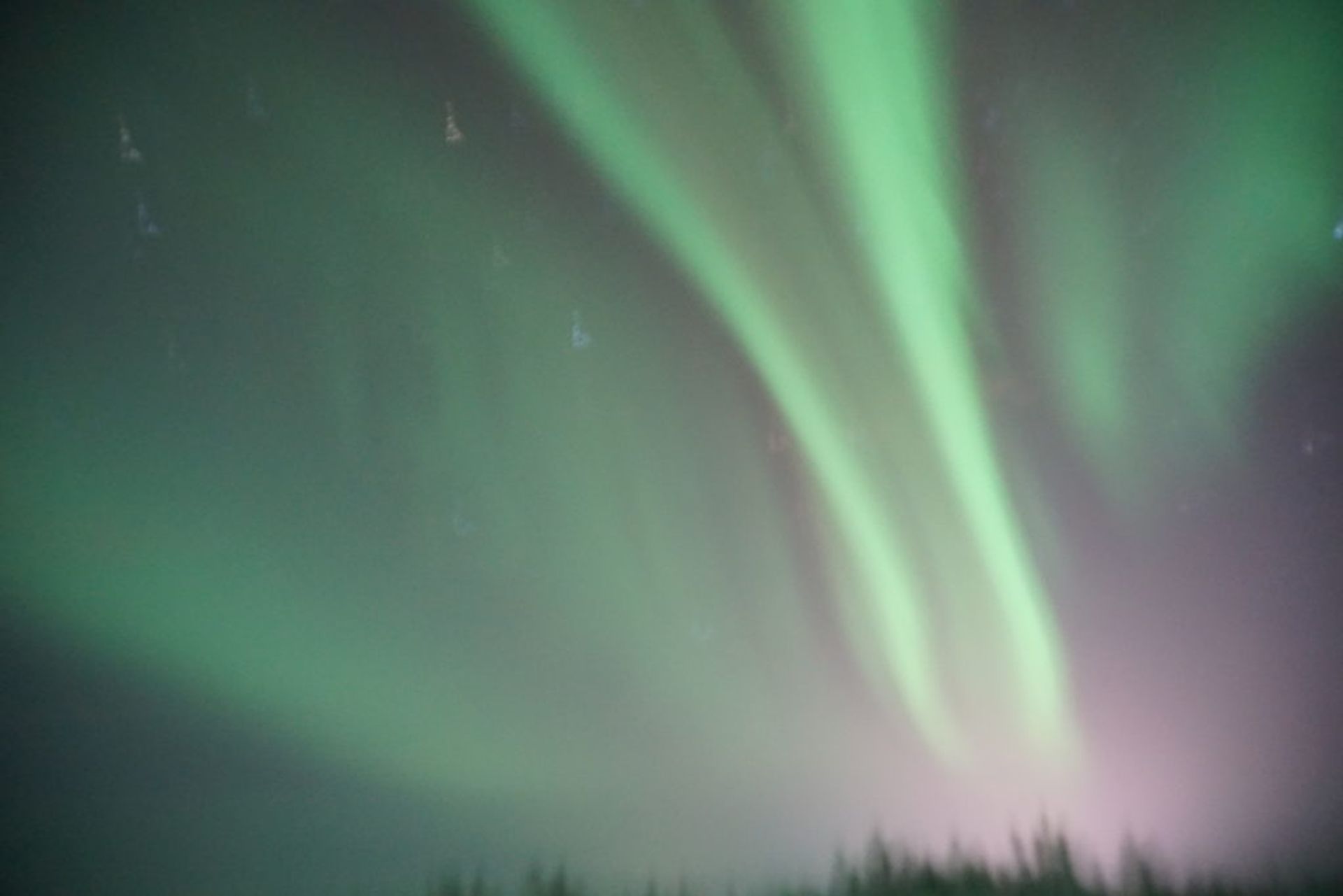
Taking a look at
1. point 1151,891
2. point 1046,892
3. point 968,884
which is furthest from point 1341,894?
point 968,884

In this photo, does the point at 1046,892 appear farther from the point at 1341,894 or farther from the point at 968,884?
the point at 1341,894

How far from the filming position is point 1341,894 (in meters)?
13.1

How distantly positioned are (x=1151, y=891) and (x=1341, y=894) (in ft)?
8.36

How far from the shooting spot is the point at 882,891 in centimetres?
1560

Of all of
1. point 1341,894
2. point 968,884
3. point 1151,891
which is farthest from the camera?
point 968,884

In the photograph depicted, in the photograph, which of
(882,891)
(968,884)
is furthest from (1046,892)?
(882,891)

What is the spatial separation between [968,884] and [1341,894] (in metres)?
5.42

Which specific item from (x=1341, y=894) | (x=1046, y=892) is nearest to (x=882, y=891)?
(x=1046, y=892)

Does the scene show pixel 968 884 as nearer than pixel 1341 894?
No

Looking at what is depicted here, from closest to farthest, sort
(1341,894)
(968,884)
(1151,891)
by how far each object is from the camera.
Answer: (1341,894), (1151,891), (968,884)

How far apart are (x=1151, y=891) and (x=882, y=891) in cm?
429

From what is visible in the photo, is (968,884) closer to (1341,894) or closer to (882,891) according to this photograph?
(882,891)

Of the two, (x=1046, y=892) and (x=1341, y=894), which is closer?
(x=1341, y=894)

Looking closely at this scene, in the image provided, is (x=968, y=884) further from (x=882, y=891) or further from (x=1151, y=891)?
(x=1151, y=891)
